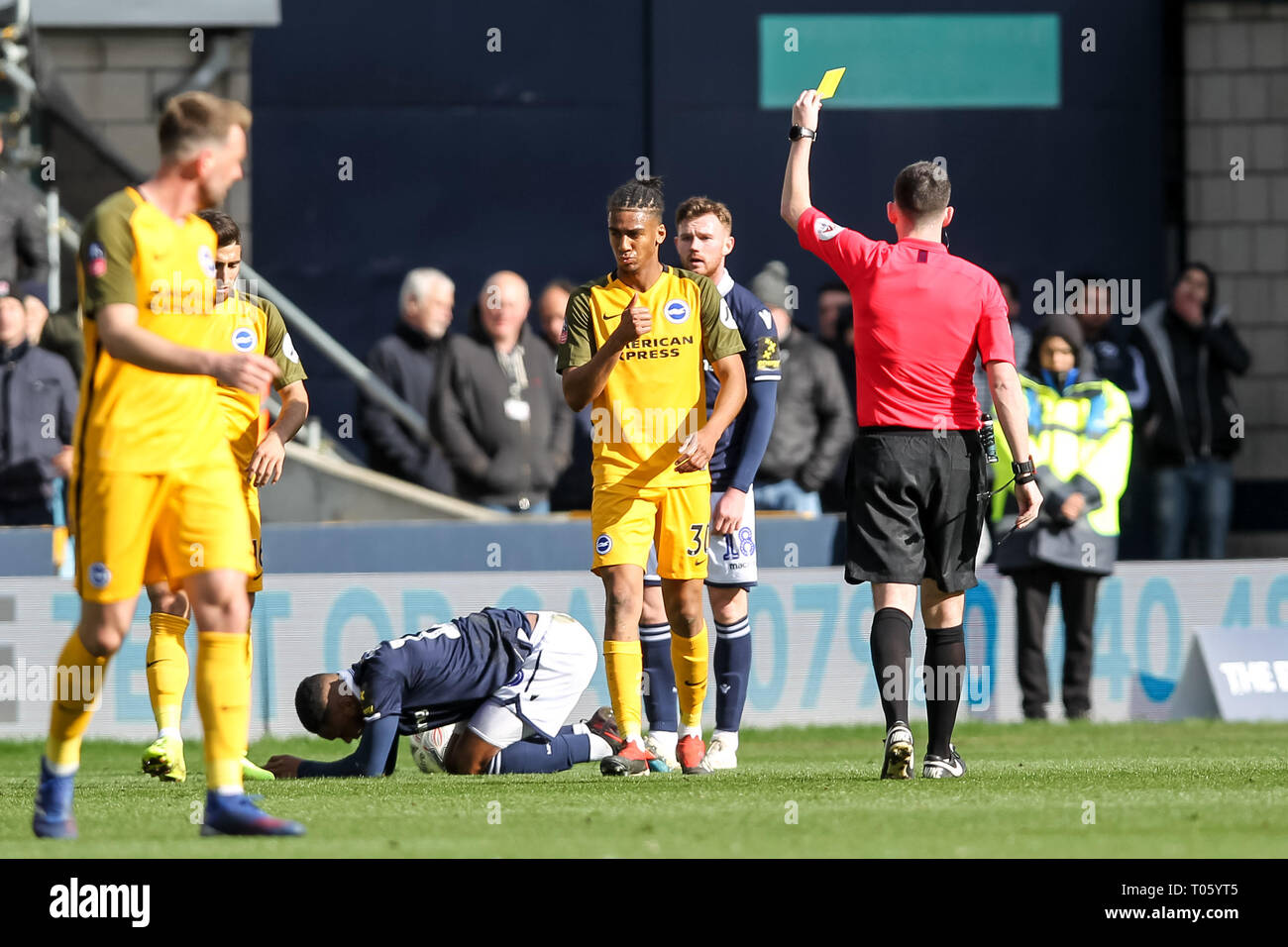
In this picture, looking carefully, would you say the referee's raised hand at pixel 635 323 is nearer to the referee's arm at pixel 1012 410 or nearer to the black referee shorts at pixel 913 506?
the black referee shorts at pixel 913 506

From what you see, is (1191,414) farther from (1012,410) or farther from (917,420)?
(917,420)

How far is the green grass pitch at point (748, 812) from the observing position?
5773mm

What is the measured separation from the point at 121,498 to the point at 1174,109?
13.5 metres

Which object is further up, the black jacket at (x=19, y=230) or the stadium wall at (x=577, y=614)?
the black jacket at (x=19, y=230)

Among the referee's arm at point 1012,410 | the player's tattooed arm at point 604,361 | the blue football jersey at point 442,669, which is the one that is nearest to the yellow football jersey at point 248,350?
the blue football jersey at point 442,669

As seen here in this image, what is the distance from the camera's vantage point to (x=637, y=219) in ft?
27.5

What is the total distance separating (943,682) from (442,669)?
2092 millimetres

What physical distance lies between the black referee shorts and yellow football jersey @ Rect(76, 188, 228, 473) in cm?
270

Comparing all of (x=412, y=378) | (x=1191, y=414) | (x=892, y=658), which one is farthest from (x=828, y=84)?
(x=1191, y=414)

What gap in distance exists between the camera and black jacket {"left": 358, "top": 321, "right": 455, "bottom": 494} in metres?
13.9

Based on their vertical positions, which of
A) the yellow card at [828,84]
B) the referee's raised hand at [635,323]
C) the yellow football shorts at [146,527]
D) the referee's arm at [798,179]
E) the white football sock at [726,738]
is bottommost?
the white football sock at [726,738]

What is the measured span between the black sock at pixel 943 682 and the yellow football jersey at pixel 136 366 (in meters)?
3.01

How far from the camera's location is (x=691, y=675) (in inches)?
350

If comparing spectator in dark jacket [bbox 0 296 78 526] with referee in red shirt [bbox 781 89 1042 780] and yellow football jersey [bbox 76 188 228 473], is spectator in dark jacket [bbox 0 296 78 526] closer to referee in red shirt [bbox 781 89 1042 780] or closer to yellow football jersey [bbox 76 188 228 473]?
referee in red shirt [bbox 781 89 1042 780]
